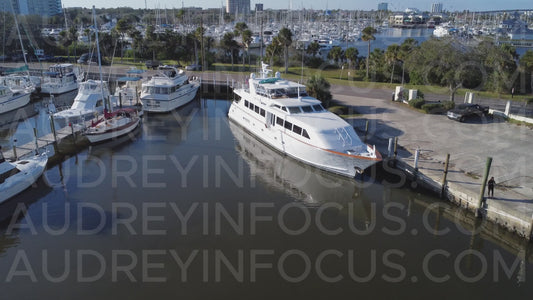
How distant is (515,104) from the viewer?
35.7 metres

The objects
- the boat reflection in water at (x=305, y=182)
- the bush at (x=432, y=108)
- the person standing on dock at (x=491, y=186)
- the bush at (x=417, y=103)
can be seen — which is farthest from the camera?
the bush at (x=417, y=103)

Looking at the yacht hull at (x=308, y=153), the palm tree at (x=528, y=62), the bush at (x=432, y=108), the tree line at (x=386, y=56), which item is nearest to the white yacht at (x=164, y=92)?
the yacht hull at (x=308, y=153)

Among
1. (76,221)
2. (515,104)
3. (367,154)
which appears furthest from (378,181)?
(515,104)

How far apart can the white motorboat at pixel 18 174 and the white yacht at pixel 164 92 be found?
16.2 m

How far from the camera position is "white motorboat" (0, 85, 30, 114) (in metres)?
39.6

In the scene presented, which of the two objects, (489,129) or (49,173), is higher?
(489,129)

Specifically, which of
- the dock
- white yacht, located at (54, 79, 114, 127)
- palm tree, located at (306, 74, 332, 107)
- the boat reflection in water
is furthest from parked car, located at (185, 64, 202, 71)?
the boat reflection in water

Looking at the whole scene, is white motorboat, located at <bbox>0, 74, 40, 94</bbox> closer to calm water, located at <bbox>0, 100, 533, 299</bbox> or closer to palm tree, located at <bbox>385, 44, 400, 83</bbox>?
calm water, located at <bbox>0, 100, 533, 299</bbox>

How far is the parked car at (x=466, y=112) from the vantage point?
1232 inches

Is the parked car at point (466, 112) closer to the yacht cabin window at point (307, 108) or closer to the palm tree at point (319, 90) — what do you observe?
the palm tree at point (319, 90)

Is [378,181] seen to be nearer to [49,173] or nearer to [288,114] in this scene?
[288,114]

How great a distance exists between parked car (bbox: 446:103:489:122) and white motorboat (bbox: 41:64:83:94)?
142ft

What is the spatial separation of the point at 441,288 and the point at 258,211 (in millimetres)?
9234

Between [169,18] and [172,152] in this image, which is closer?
[172,152]
